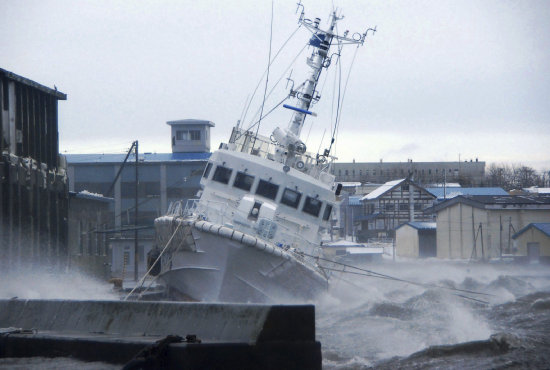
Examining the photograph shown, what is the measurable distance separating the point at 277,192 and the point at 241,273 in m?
3.04

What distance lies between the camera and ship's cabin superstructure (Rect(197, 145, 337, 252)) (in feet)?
67.7

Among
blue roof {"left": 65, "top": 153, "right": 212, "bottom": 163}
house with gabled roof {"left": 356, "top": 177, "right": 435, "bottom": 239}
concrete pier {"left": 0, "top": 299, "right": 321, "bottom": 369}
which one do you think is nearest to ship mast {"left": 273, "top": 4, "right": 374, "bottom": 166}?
concrete pier {"left": 0, "top": 299, "right": 321, "bottom": 369}

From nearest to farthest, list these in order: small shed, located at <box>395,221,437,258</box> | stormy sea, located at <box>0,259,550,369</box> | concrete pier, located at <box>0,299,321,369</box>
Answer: concrete pier, located at <box>0,299,321,369</box>, stormy sea, located at <box>0,259,550,369</box>, small shed, located at <box>395,221,437,258</box>

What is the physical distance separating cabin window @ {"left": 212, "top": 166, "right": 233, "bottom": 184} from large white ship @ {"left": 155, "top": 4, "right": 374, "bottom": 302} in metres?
0.03

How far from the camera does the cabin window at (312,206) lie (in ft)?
68.4

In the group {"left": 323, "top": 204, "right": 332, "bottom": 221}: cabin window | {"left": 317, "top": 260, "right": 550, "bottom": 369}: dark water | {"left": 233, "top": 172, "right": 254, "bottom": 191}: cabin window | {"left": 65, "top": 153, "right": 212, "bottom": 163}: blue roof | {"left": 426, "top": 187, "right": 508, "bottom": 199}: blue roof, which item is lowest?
{"left": 317, "top": 260, "right": 550, "bottom": 369}: dark water

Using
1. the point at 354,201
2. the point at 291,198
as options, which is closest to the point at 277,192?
the point at 291,198

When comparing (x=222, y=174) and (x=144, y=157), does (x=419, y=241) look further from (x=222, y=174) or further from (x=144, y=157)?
(x=222, y=174)

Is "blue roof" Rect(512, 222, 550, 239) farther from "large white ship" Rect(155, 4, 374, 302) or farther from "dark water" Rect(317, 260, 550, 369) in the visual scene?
"large white ship" Rect(155, 4, 374, 302)

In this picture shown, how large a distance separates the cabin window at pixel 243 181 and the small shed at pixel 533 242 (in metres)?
20.6

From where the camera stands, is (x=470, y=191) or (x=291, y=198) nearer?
(x=291, y=198)

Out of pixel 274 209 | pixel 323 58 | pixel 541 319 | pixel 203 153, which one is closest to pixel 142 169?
pixel 203 153

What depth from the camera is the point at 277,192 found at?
20750mm

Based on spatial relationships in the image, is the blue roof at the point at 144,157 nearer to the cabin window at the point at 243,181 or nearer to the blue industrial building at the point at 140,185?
the blue industrial building at the point at 140,185
